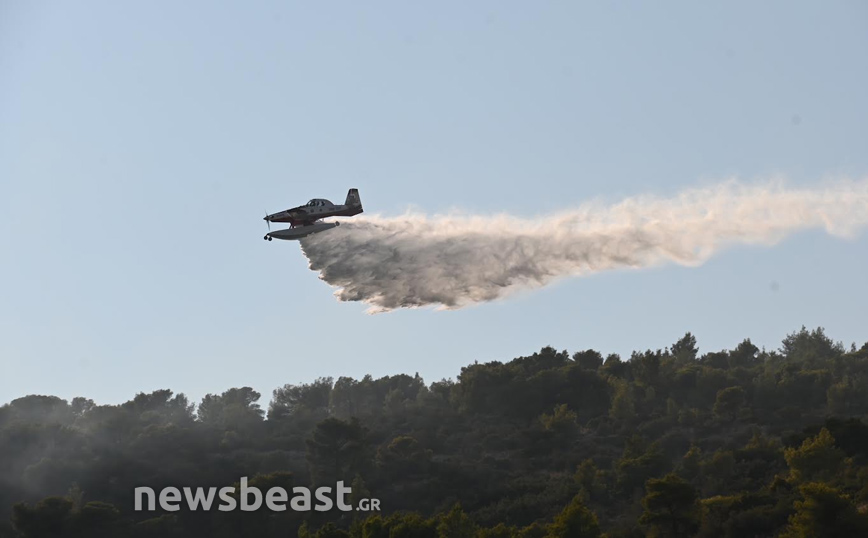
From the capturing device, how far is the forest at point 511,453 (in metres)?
66.9

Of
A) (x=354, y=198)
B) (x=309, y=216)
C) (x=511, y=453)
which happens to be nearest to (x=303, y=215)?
(x=309, y=216)

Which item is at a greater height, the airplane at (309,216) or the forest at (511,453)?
the airplane at (309,216)

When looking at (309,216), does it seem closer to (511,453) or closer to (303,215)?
(303,215)

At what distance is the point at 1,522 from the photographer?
93.1 m

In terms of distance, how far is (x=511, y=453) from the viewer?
343 feet

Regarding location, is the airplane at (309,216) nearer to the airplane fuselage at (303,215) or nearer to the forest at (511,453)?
the airplane fuselage at (303,215)

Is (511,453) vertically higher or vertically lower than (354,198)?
lower

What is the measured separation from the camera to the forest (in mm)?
66938

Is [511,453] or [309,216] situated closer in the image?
[309,216]

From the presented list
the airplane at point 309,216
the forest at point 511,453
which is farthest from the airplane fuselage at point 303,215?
the forest at point 511,453

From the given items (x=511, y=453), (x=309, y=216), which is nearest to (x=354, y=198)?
(x=309, y=216)

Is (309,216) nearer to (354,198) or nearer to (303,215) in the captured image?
(303,215)

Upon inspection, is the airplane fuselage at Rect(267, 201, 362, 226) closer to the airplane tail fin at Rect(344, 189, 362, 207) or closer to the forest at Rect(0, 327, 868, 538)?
the airplane tail fin at Rect(344, 189, 362, 207)

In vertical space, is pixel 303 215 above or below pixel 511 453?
above
